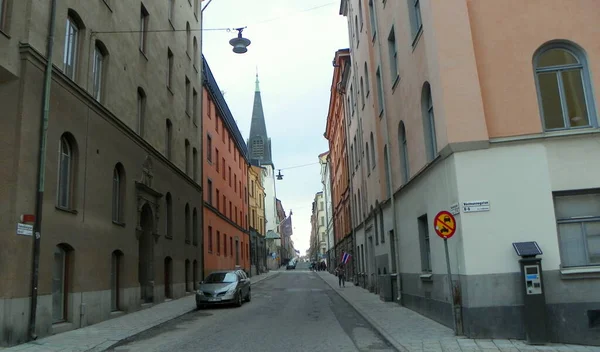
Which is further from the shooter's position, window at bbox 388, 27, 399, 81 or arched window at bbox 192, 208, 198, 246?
arched window at bbox 192, 208, 198, 246

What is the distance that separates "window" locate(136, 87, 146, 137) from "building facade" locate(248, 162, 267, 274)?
37.8 m

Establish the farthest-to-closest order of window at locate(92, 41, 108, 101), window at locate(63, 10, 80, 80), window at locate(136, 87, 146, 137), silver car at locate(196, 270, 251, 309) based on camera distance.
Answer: window at locate(136, 87, 146, 137) < silver car at locate(196, 270, 251, 309) < window at locate(92, 41, 108, 101) < window at locate(63, 10, 80, 80)

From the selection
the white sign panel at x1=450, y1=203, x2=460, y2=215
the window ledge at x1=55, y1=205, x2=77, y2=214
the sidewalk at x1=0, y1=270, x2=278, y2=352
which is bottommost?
the sidewalk at x1=0, y1=270, x2=278, y2=352

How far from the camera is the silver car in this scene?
63.0 feet

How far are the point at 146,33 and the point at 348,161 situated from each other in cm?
1915

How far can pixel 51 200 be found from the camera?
12.2m

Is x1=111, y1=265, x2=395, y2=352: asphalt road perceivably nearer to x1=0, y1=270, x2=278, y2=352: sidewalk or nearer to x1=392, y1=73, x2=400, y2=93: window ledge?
x1=0, y1=270, x2=278, y2=352: sidewalk

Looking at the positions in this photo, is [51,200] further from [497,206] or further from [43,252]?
[497,206]

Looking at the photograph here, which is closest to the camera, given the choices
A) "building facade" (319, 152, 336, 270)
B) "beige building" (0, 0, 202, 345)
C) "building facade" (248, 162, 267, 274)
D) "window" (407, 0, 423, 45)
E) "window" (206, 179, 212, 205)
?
"beige building" (0, 0, 202, 345)

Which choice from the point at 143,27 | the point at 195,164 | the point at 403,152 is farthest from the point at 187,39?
the point at 403,152

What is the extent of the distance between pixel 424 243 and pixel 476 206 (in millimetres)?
4250

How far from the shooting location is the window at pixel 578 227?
10016 millimetres

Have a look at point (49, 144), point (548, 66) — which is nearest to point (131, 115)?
point (49, 144)

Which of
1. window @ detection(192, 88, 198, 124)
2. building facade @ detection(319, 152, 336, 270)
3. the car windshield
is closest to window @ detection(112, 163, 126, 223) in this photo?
the car windshield
